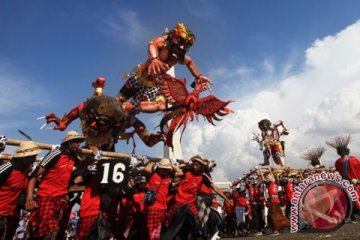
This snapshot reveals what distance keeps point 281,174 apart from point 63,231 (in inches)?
375

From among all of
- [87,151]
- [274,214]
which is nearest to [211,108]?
[87,151]

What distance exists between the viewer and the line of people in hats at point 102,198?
4.96m

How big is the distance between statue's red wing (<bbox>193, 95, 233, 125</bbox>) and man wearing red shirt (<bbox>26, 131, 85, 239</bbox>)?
2.48 m

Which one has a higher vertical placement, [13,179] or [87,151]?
[87,151]

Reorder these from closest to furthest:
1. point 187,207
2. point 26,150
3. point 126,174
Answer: point 26,150, point 126,174, point 187,207

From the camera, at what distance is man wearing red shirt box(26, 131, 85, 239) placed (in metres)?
4.97

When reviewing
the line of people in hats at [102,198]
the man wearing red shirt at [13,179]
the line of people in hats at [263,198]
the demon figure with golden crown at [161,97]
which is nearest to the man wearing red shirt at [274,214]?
the line of people in hats at [263,198]

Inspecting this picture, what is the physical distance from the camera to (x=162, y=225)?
7113 millimetres

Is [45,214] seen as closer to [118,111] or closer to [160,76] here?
[118,111]

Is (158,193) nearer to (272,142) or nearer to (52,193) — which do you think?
(52,193)

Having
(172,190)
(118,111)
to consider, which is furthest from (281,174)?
(118,111)

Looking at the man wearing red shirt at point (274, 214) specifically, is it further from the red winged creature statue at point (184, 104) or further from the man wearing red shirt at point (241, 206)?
the red winged creature statue at point (184, 104)

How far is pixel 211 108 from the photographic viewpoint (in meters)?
7.18

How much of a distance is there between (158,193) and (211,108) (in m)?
1.63
